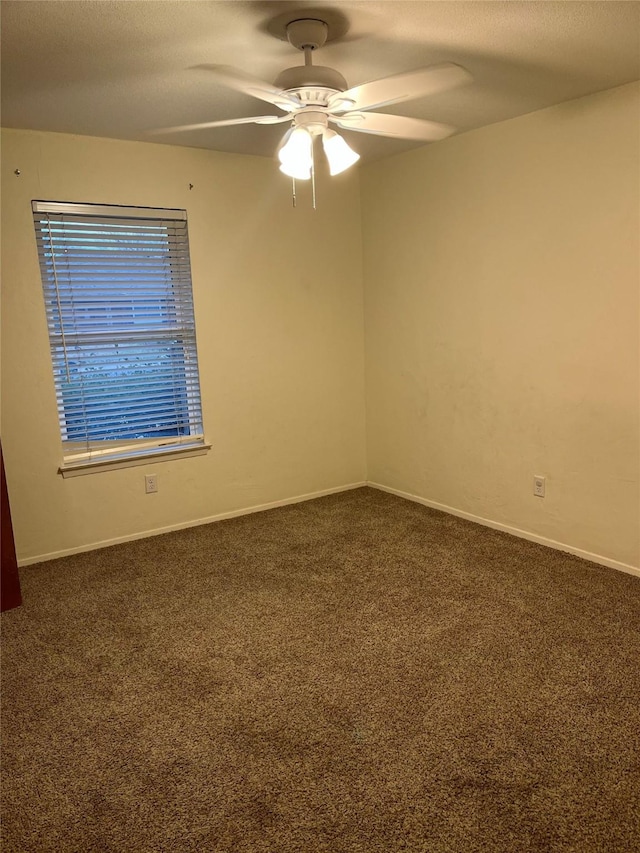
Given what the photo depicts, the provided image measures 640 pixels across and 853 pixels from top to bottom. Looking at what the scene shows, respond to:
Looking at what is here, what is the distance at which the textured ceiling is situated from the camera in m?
1.89

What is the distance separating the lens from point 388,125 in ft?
7.60

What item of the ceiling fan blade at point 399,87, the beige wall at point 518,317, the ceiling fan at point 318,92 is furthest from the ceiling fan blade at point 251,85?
the beige wall at point 518,317

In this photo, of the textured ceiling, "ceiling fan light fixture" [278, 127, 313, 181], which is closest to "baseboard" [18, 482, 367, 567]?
the textured ceiling

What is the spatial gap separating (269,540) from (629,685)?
207 cm

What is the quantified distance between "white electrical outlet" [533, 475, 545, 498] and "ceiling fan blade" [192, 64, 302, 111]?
2336 millimetres

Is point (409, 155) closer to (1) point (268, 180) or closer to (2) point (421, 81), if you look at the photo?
(1) point (268, 180)

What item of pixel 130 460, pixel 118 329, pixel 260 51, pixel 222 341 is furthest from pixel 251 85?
pixel 130 460

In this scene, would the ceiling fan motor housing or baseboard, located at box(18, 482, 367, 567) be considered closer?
the ceiling fan motor housing

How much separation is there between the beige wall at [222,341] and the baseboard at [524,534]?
53cm

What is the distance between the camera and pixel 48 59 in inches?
85.3

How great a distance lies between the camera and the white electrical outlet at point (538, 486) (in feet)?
11.1

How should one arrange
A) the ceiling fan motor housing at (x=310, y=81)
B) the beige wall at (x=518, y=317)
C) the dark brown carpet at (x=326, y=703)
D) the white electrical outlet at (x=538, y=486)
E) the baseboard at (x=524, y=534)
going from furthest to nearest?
the white electrical outlet at (x=538, y=486), the baseboard at (x=524, y=534), the beige wall at (x=518, y=317), the ceiling fan motor housing at (x=310, y=81), the dark brown carpet at (x=326, y=703)

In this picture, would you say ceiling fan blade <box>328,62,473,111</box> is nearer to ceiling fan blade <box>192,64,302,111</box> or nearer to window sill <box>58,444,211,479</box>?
ceiling fan blade <box>192,64,302,111</box>

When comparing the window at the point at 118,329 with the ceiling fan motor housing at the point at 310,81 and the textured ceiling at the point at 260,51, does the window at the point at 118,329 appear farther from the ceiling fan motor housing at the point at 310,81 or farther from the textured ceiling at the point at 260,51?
the ceiling fan motor housing at the point at 310,81
